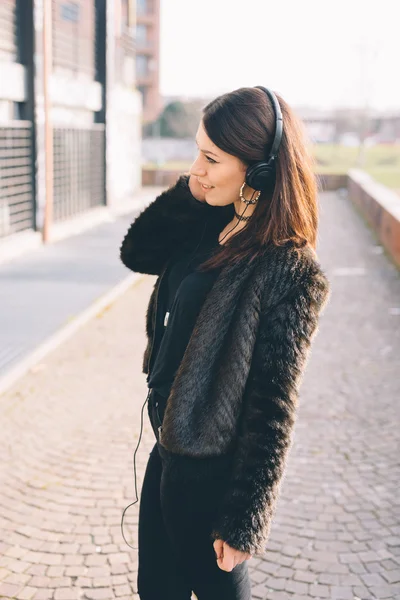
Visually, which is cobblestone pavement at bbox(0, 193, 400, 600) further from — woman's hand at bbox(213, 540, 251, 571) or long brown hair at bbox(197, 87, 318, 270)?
long brown hair at bbox(197, 87, 318, 270)

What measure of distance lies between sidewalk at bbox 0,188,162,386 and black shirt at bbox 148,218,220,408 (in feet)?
13.2

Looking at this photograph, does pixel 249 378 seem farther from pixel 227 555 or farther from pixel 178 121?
pixel 178 121

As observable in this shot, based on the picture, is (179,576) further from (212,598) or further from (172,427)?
(172,427)

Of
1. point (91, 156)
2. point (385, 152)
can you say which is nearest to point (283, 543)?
point (91, 156)

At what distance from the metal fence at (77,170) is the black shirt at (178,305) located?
13.5m

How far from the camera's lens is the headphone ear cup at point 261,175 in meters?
2.07

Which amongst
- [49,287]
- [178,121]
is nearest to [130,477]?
[49,287]

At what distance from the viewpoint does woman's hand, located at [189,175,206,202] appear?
2504 mm

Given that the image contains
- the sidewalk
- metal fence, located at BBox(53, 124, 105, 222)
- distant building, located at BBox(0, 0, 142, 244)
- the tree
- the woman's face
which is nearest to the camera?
the woman's face

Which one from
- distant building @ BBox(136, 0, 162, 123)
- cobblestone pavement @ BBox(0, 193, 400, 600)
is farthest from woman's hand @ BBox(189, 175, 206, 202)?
distant building @ BBox(136, 0, 162, 123)

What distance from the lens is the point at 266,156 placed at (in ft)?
6.86

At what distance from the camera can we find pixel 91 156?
60.6 ft

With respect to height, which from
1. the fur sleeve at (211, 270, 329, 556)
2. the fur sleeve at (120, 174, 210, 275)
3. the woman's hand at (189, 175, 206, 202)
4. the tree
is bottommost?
the fur sleeve at (211, 270, 329, 556)

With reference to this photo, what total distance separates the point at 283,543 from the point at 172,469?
1914 millimetres
